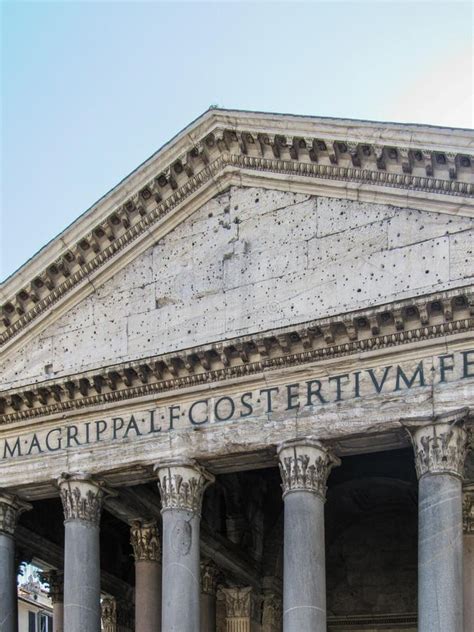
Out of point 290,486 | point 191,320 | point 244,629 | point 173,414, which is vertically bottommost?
point 244,629

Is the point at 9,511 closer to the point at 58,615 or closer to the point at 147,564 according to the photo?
the point at 147,564

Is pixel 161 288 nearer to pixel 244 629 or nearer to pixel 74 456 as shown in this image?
pixel 74 456

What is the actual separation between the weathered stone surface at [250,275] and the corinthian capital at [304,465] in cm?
170

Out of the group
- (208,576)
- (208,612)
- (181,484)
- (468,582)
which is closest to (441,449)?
(468,582)

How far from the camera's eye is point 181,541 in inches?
647

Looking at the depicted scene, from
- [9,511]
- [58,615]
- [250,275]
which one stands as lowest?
[58,615]

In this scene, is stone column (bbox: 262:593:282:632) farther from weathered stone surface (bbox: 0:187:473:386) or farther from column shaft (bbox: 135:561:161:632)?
weathered stone surface (bbox: 0:187:473:386)

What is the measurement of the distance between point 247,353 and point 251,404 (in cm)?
68

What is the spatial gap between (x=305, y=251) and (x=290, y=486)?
3.22 metres

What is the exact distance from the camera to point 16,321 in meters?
19.0

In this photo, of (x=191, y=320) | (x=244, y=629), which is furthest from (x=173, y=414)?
(x=244, y=629)

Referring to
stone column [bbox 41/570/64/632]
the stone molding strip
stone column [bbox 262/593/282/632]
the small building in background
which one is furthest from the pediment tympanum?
the small building in background

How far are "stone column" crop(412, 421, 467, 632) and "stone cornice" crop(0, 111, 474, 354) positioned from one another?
294 centimetres

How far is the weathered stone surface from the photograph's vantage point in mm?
15945
